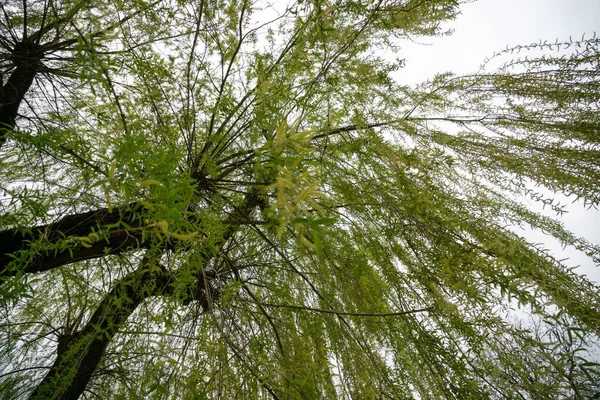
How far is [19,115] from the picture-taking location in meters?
2.51

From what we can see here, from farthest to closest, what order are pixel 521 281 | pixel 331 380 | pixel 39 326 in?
pixel 39 326, pixel 331 380, pixel 521 281

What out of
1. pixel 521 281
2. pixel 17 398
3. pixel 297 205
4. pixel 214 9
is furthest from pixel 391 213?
pixel 17 398

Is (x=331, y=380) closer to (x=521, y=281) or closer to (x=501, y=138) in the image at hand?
(x=521, y=281)

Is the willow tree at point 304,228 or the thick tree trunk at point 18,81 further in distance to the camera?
the thick tree trunk at point 18,81

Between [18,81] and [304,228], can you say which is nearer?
[304,228]

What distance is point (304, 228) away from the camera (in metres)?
Result: 1.21

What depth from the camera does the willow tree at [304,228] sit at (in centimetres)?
130

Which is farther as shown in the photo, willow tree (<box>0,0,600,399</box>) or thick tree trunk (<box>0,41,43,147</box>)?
thick tree trunk (<box>0,41,43,147</box>)

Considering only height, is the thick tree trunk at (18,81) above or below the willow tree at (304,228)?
above

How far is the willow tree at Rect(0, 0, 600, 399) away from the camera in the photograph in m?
1.30

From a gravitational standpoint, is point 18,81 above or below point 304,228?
above

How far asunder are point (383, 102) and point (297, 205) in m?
1.84

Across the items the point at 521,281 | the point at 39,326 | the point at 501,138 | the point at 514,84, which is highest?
the point at 514,84

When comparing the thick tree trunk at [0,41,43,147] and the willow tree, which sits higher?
the thick tree trunk at [0,41,43,147]
